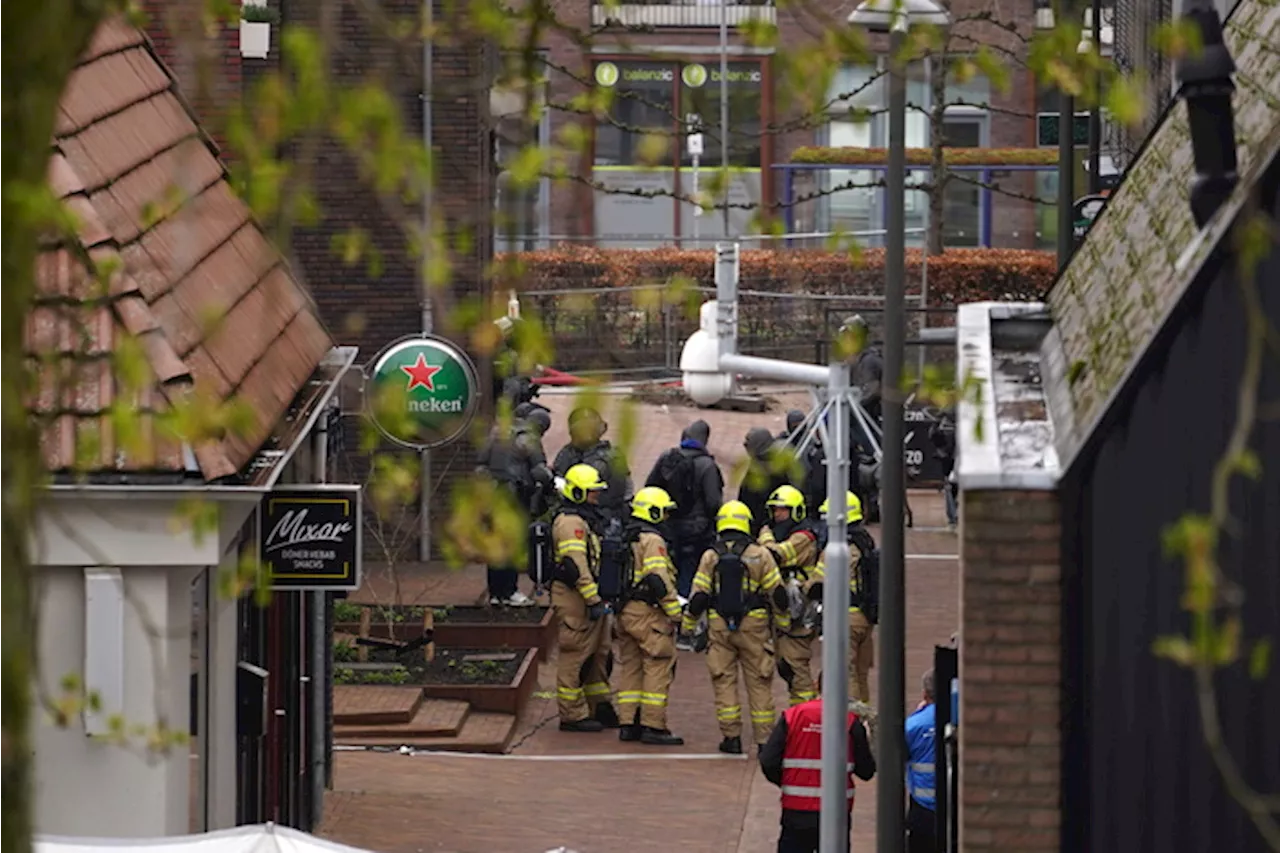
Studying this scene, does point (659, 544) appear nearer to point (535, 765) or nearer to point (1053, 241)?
point (535, 765)

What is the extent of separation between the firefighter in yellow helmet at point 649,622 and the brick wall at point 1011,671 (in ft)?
34.3

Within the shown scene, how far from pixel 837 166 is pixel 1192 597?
1657 inches

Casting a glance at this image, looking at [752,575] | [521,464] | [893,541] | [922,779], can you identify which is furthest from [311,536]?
[521,464]

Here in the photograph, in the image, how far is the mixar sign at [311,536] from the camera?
14.5 metres

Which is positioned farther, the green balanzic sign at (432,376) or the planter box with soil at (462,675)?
the green balanzic sign at (432,376)

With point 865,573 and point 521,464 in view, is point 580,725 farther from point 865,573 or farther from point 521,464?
point 521,464

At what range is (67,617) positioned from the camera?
40.2 ft

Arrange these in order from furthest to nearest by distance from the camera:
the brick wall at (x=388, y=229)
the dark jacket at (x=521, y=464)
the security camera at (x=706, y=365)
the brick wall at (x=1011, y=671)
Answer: the brick wall at (x=388, y=229) < the dark jacket at (x=521, y=464) < the security camera at (x=706, y=365) < the brick wall at (x=1011, y=671)

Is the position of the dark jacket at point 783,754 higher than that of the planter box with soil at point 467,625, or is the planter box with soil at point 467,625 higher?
the planter box with soil at point 467,625

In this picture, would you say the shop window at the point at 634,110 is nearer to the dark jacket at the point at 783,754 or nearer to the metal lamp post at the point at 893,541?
the metal lamp post at the point at 893,541

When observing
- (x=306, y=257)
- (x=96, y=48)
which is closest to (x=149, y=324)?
(x=96, y=48)

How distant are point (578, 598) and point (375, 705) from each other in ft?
5.61

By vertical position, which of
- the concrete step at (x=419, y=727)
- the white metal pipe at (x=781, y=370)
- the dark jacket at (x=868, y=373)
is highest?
the dark jacket at (x=868, y=373)

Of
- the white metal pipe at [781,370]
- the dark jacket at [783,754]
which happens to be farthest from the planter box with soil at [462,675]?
the white metal pipe at [781,370]
